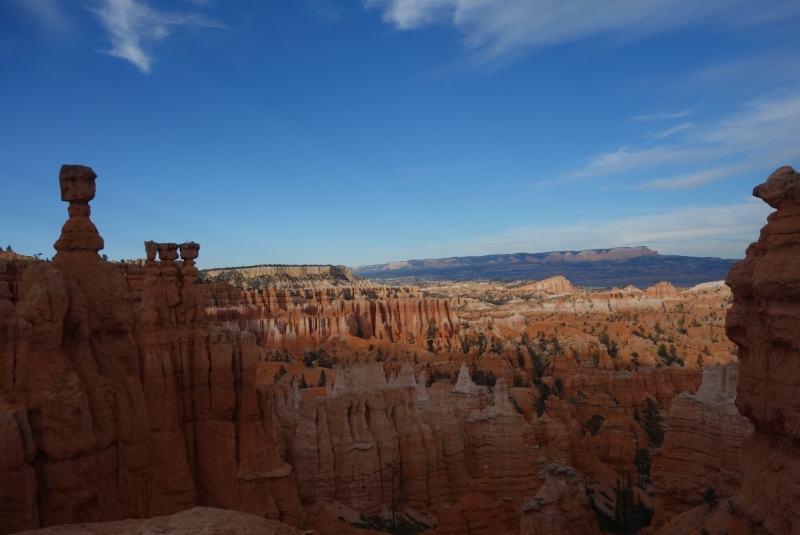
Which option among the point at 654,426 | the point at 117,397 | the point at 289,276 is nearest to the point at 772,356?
the point at 117,397

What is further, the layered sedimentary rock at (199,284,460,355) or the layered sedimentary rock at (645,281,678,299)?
the layered sedimentary rock at (645,281,678,299)

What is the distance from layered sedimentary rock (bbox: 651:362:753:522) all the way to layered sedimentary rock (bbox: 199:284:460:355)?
4538cm

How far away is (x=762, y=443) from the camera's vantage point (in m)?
11.5

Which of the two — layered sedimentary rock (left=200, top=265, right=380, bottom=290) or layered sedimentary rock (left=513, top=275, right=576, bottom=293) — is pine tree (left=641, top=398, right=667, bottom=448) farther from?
layered sedimentary rock (left=513, top=275, right=576, bottom=293)

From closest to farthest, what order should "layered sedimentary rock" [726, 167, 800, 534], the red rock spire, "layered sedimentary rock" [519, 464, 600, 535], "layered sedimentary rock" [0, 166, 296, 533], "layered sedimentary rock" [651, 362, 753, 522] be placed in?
"layered sedimentary rock" [726, 167, 800, 534] < "layered sedimentary rock" [0, 166, 296, 533] < the red rock spire < "layered sedimentary rock" [519, 464, 600, 535] < "layered sedimentary rock" [651, 362, 753, 522]

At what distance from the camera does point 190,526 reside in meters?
9.29

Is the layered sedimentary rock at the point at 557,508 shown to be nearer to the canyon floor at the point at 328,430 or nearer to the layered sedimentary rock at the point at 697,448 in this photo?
the canyon floor at the point at 328,430

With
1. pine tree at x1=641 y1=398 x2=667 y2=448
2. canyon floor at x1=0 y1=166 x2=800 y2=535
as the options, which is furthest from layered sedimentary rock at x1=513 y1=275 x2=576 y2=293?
pine tree at x1=641 y1=398 x2=667 y2=448

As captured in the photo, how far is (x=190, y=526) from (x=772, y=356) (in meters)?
10.0

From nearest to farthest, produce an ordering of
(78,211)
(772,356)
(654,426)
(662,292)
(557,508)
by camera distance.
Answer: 1. (772,356)
2. (78,211)
3. (557,508)
4. (654,426)
5. (662,292)

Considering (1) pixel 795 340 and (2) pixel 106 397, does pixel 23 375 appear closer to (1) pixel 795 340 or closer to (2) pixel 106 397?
(2) pixel 106 397

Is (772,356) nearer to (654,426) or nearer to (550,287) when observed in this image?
(654,426)

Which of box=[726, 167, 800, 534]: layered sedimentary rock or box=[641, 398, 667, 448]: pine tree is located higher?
box=[726, 167, 800, 534]: layered sedimentary rock

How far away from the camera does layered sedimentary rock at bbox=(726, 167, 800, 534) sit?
10289 mm
